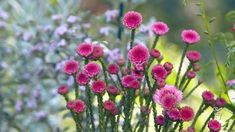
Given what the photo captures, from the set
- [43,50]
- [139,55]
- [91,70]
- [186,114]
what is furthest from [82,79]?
[43,50]

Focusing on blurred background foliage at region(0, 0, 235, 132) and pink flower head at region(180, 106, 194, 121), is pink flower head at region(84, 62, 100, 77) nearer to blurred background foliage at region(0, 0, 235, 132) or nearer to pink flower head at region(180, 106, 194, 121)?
pink flower head at region(180, 106, 194, 121)

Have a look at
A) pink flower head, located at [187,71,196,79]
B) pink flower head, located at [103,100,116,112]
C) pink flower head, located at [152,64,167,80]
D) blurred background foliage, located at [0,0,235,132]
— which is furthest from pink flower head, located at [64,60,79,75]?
blurred background foliage, located at [0,0,235,132]

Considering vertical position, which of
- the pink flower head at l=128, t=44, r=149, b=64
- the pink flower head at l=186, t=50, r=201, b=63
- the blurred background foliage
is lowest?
the pink flower head at l=128, t=44, r=149, b=64

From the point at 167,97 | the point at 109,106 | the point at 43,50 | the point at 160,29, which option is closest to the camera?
the point at 167,97

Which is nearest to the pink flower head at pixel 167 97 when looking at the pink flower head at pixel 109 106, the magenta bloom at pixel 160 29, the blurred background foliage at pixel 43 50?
the pink flower head at pixel 109 106

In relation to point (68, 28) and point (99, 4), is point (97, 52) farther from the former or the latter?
point (99, 4)

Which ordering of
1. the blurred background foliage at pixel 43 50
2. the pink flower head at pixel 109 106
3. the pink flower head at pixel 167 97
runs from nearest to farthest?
the pink flower head at pixel 167 97, the pink flower head at pixel 109 106, the blurred background foliage at pixel 43 50

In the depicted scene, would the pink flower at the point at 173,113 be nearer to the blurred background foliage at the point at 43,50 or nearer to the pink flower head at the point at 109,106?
the pink flower head at the point at 109,106

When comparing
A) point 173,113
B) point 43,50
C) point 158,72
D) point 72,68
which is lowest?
point 173,113

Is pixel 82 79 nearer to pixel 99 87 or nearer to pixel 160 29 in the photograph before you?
pixel 99 87
